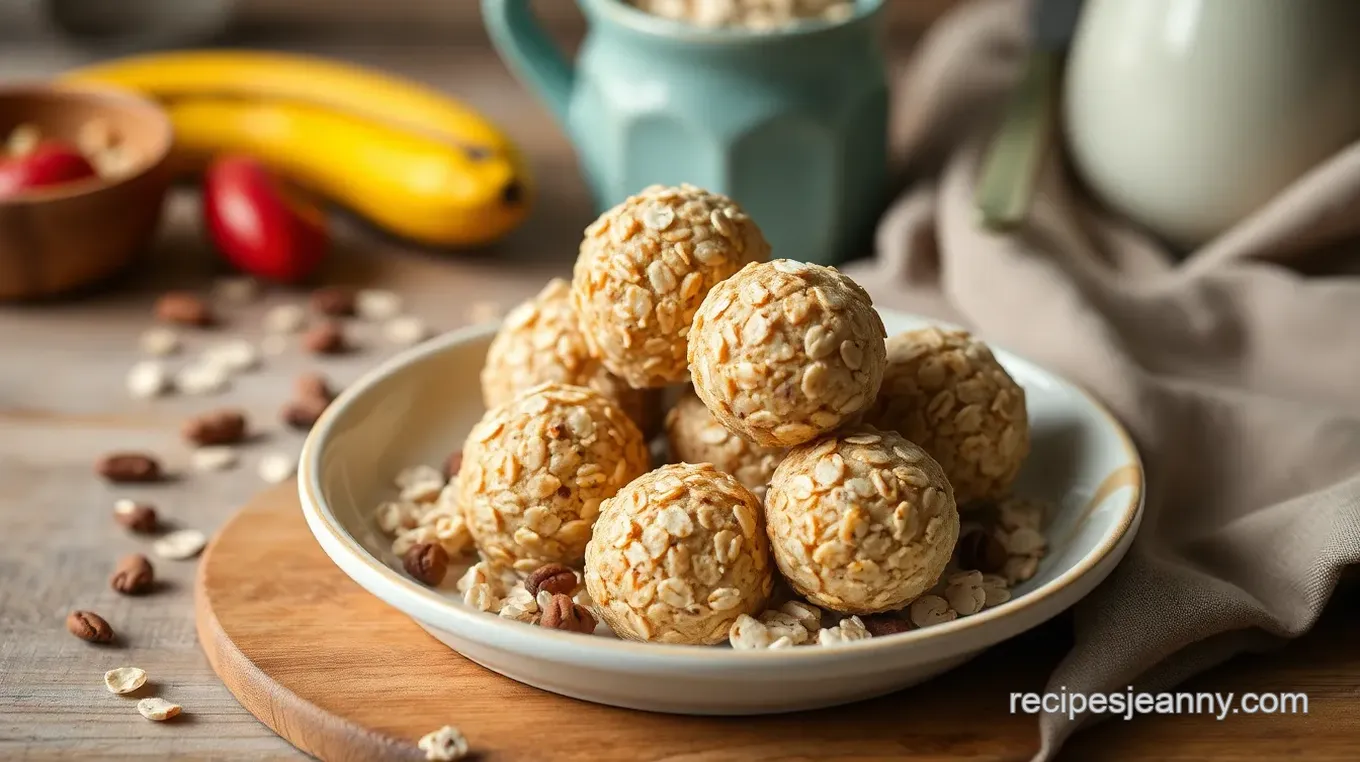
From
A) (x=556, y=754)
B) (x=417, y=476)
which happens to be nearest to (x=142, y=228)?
(x=417, y=476)

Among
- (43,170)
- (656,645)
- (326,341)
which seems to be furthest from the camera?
(43,170)

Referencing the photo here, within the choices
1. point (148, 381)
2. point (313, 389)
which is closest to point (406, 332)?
point (313, 389)

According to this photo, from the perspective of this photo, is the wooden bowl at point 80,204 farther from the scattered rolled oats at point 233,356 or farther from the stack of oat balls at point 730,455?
the stack of oat balls at point 730,455

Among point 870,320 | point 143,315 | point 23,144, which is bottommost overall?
point 143,315

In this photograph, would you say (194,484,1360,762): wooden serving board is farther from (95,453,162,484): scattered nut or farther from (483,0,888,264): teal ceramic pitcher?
(483,0,888,264): teal ceramic pitcher

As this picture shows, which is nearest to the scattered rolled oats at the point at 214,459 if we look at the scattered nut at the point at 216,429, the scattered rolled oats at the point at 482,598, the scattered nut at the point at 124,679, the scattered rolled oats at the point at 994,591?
the scattered nut at the point at 216,429

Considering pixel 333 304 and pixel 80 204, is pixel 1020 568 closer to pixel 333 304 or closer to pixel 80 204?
pixel 333 304

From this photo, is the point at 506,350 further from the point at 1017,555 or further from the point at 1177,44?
the point at 1177,44
